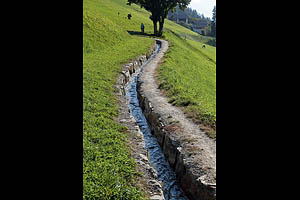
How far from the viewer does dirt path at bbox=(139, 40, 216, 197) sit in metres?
7.28

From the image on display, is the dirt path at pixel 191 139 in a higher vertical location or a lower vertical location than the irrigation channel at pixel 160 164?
higher

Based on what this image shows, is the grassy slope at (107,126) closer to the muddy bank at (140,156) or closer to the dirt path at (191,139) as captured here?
the muddy bank at (140,156)

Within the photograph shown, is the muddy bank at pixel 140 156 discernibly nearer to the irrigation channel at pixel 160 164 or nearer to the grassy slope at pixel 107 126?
the grassy slope at pixel 107 126

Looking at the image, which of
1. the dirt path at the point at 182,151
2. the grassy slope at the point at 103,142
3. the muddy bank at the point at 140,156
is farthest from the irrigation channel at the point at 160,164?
the grassy slope at the point at 103,142

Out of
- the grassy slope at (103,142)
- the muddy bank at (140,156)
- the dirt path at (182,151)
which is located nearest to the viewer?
the grassy slope at (103,142)

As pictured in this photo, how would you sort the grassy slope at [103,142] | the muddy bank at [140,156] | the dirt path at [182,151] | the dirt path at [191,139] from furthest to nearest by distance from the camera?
the dirt path at [191,139]
the dirt path at [182,151]
the muddy bank at [140,156]
the grassy slope at [103,142]

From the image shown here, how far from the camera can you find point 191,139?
29.1ft

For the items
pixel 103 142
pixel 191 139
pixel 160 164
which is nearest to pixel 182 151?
pixel 191 139

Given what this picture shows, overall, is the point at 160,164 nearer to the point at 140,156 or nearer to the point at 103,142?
the point at 140,156

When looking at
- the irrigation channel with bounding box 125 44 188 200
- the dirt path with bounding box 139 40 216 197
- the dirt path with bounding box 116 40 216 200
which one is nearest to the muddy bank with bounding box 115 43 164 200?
the dirt path with bounding box 116 40 216 200

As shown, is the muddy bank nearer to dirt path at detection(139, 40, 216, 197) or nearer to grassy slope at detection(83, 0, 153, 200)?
grassy slope at detection(83, 0, 153, 200)

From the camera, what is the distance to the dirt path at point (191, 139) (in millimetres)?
7280

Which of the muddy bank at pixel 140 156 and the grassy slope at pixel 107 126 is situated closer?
the grassy slope at pixel 107 126
